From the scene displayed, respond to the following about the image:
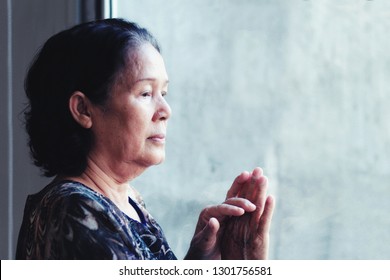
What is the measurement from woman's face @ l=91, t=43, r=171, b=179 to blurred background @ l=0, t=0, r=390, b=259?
0.38m

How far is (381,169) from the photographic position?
1.40 meters

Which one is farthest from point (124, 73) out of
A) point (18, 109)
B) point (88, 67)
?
point (18, 109)

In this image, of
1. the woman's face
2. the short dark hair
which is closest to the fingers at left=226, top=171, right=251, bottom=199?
the woman's face

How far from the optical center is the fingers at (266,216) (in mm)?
1244

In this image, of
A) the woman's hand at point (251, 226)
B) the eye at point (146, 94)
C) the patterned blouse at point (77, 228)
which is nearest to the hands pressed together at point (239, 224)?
the woman's hand at point (251, 226)

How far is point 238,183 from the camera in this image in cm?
127

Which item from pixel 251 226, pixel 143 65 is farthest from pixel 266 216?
pixel 143 65

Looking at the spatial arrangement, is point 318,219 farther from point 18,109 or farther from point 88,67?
point 18,109

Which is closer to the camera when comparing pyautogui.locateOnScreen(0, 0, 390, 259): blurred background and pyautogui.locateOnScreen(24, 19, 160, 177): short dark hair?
pyautogui.locateOnScreen(24, 19, 160, 177): short dark hair

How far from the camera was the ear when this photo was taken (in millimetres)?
1171

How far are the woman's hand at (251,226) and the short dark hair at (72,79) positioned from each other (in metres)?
0.34

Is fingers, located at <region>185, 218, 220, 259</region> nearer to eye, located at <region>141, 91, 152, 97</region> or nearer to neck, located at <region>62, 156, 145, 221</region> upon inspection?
neck, located at <region>62, 156, 145, 221</region>

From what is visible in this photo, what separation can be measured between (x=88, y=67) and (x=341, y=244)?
752mm

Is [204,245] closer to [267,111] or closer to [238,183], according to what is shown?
[238,183]
